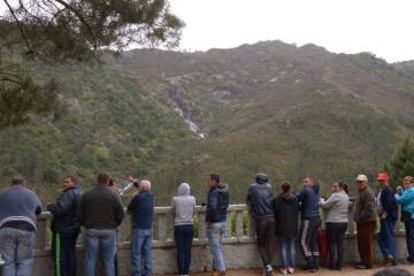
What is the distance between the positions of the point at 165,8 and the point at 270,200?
3.50m

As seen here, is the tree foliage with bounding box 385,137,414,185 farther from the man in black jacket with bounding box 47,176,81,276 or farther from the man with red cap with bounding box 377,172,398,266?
the man in black jacket with bounding box 47,176,81,276

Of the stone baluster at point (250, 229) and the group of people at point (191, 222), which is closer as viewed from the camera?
the group of people at point (191, 222)

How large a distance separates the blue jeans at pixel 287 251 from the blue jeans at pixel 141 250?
2.30 m

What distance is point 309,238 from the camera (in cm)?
1143

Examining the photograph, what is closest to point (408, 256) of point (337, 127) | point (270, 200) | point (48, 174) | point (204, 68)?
point (270, 200)

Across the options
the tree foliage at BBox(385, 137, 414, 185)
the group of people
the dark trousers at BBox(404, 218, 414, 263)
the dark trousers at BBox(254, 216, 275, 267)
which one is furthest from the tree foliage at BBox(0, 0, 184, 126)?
the tree foliage at BBox(385, 137, 414, 185)

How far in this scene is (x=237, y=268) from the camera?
37.8 feet

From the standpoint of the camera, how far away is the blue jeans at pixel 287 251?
37.0ft

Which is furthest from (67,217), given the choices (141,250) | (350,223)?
(350,223)

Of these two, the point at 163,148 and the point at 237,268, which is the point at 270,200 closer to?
the point at 237,268

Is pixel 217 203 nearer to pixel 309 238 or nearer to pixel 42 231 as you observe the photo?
pixel 309 238

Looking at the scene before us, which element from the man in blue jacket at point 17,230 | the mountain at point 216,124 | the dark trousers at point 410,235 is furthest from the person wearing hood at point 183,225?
the mountain at point 216,124

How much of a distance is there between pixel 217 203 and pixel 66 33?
343 cm

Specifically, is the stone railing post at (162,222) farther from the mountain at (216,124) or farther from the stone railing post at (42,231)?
the mountain at (216,124)
